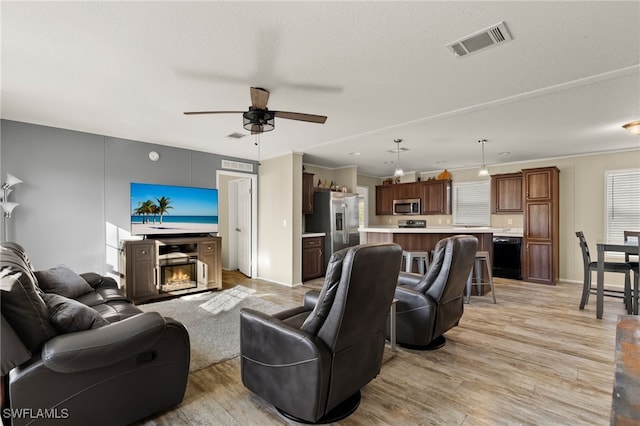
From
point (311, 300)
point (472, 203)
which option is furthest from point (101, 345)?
point (472, 203)

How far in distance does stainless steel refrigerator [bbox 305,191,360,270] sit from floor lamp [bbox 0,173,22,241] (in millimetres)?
4630

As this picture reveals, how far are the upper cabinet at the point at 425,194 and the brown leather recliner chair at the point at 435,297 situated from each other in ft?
15.0

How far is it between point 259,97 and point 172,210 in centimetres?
314

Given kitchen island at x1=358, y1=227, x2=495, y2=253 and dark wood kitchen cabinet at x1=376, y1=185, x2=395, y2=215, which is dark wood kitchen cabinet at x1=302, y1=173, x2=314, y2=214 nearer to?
kitchen island at x1=358, y1=227, x2=495, y2=253

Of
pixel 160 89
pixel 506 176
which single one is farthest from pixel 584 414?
pixel 506 176

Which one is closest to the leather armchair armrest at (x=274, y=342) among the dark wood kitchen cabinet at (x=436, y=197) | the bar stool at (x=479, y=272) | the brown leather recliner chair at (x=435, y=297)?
the brown leather recliner chair at (x=435, y=297)

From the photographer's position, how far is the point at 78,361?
5.14 ft

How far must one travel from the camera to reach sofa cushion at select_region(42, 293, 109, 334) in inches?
65.9

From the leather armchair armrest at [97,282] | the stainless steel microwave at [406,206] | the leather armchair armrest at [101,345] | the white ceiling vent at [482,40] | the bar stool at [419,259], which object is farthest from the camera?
the stainless steel microwave at [406,206]

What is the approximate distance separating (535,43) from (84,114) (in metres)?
4.50

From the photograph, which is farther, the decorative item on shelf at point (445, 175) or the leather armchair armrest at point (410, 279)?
the decorative item on shelf at point (445, 175)

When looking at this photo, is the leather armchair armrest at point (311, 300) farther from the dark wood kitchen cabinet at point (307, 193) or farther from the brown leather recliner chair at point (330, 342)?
the dark wood kitchen cabinet at point (307, 193)

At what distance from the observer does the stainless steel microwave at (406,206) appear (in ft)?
25.0

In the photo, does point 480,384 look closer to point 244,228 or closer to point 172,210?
point 172,210
